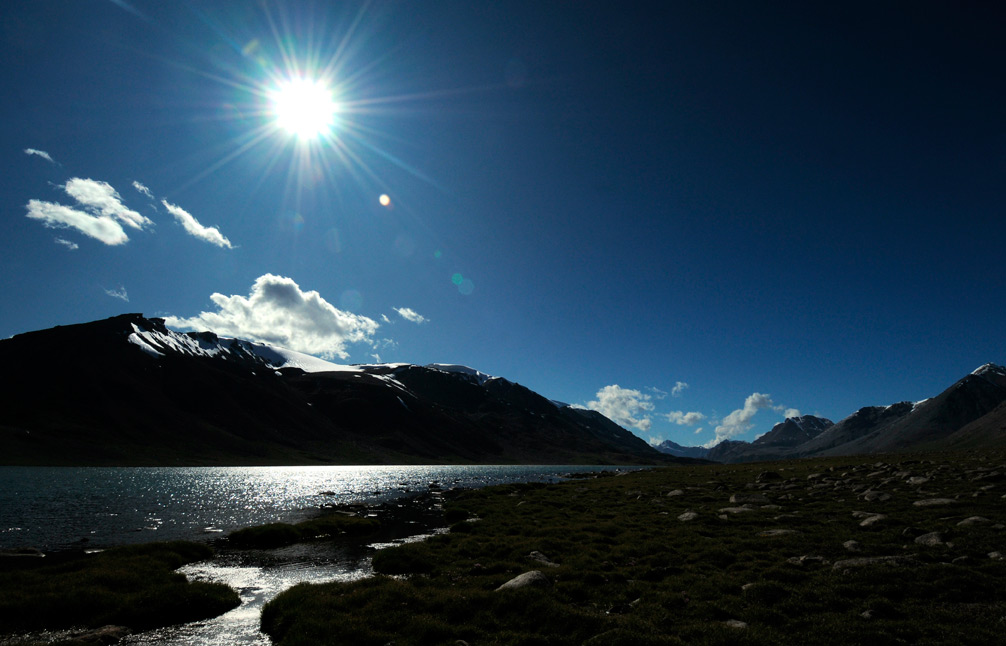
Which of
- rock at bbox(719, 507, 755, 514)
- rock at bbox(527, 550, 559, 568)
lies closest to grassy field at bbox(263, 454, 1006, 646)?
rock at bbox(527, 550, 559, 568)

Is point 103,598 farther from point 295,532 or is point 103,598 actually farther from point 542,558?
point 295,532

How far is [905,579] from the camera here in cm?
1805

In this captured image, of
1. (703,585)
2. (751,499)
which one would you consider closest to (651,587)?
(703,585)

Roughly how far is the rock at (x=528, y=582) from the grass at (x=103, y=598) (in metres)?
13.1

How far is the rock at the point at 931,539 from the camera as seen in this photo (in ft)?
74.3

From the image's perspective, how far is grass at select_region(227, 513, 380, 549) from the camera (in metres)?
38.5

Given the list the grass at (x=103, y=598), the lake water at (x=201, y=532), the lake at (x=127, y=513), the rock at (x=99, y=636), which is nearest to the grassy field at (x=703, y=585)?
the lake water at (x=201, y=532)

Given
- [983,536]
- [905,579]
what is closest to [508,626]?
[905,579]

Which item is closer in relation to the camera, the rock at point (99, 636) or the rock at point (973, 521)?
the rock at point (99, 636)

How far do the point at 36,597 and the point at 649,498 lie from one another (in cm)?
4860

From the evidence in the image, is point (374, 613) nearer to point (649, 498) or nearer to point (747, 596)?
point (747, 596)

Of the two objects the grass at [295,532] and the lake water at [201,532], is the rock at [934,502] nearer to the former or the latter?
the lake water at [201,532]

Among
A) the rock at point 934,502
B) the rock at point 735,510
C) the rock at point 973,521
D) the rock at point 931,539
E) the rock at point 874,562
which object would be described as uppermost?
the rock at point 934,502

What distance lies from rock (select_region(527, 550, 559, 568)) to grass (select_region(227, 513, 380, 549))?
23.0 meters
